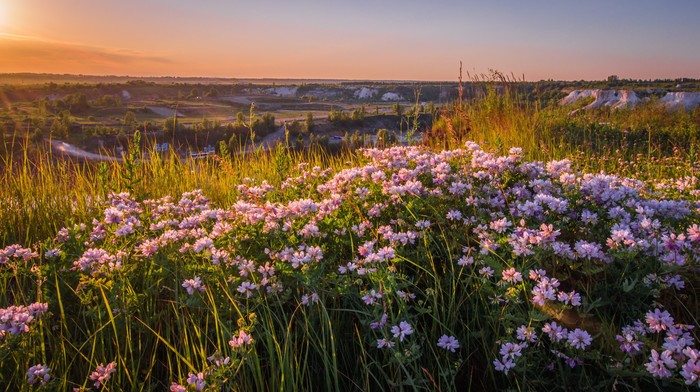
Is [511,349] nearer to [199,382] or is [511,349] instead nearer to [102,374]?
[199,382]

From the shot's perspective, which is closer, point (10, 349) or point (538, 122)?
point (10, 349)

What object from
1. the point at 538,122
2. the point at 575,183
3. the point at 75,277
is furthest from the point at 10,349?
the point at 538,122

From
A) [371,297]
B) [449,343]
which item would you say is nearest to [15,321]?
[371,297]

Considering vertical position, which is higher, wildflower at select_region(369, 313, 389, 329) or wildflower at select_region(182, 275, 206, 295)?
wildflower at select_region(182, 275, 206, 295)

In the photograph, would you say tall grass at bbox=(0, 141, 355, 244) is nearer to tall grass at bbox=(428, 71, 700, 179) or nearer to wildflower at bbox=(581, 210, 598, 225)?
wildflower at bbox=(581, 210, 598, 225)

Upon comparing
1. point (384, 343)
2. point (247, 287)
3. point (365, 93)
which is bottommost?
point (384, 343)

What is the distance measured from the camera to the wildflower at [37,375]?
180cm

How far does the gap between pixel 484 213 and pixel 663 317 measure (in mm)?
1247

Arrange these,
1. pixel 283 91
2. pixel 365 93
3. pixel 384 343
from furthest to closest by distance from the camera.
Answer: pixel 283 91, pixel 365 93, pixel 384 343

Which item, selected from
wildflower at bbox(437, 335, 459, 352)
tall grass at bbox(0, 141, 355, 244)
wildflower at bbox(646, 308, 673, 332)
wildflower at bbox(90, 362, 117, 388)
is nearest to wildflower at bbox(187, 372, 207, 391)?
wildflower at bbox(90, 362, 117, 388)

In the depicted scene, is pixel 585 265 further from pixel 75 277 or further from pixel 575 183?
pixel 75 277

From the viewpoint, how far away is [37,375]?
5.99 ft

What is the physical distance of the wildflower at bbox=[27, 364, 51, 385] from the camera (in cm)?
180

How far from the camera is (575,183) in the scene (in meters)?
3.13
